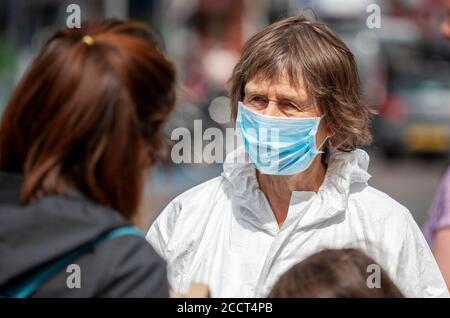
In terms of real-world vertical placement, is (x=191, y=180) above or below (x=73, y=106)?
below

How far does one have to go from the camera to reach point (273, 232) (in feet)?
9.08

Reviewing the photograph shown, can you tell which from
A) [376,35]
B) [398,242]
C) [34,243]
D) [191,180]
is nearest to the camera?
[34,243]

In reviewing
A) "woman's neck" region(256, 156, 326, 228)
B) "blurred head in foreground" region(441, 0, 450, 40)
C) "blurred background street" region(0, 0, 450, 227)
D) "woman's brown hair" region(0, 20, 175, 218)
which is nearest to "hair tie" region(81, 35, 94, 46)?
"woman's brown hair" region(0, 20, 175, 218)

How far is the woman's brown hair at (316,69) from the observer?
109 inches

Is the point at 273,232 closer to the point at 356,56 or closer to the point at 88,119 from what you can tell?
the point at 88,119

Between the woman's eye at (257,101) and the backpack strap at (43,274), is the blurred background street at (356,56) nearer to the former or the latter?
the woman's eye at (257,101)

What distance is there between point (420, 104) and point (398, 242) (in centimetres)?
1249

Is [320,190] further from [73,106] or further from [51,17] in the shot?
[51,17]

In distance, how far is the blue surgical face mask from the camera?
112 inches

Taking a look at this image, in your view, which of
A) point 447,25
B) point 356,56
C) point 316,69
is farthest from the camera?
point 356,56

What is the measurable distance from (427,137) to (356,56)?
1.79 meters

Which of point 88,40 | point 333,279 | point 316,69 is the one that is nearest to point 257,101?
point 316,69

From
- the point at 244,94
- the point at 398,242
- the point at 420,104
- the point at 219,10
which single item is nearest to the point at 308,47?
the point at 244,94
